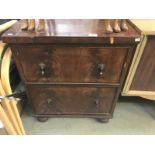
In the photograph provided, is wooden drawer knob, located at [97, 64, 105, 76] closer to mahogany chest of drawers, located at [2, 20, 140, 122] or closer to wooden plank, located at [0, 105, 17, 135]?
mahogany chest of drawers, located at [2, 20, 140, 122]

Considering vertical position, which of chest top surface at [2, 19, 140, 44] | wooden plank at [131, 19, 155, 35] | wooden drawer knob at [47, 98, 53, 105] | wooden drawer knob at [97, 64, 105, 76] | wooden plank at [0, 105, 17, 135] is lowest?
wooden drawer knob at [47, 98, 53, 105]

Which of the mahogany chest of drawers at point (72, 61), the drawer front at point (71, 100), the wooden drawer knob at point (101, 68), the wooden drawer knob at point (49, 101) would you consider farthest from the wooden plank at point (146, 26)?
the wooden drawer knob at point (49, 101)

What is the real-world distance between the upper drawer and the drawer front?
84 millimetres

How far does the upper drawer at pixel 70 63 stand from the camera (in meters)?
0.76

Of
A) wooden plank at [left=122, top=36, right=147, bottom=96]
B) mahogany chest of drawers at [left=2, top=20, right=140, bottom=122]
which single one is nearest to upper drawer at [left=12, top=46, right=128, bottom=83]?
mahogany chest of drawers at [left=2, top=20, right=140, bottom=122]

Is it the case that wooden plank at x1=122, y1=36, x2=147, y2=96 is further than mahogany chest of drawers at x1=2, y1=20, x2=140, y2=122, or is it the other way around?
wooden plank at x1=122, y1=36, x2=147, y2=96

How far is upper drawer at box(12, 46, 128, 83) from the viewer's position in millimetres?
759

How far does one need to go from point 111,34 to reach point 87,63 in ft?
A: 0.64

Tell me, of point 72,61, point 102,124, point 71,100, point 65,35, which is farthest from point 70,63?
point 102,124

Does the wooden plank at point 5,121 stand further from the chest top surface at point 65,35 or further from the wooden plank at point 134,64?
the wooden plank at point 134,64
